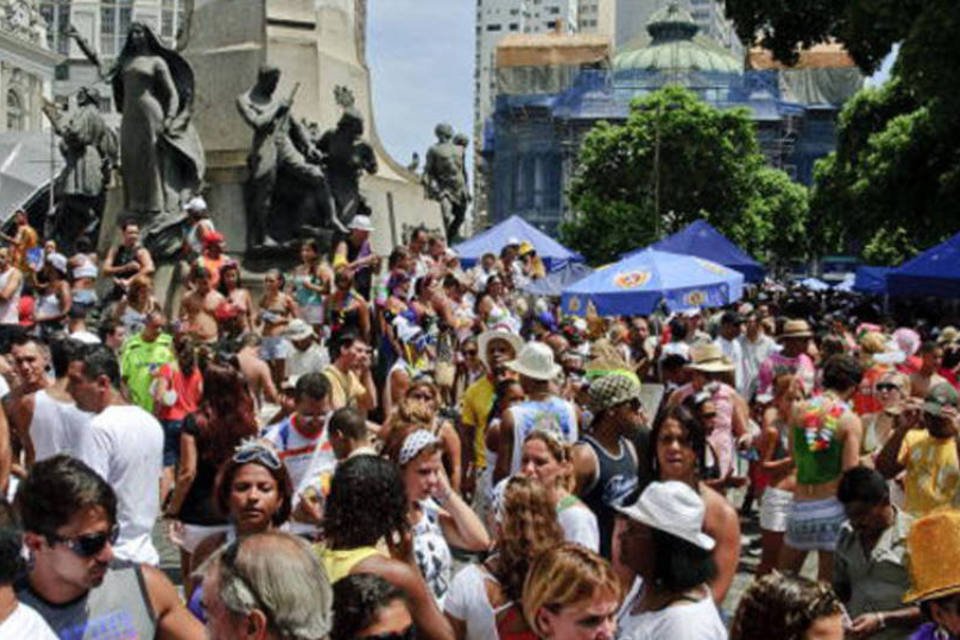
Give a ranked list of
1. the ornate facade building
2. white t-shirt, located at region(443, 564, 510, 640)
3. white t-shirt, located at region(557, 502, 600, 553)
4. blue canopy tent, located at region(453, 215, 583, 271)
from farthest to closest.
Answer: the ornate facade building, blue canopy tent, located at region(453, 215, 583, 271), white t-shirt, located at region(557, 502, 600, 553), white t-shirt, located at region(443, 564, 510, 640)

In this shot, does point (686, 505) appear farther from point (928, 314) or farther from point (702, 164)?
point (702, 164)

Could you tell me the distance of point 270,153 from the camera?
17.7m

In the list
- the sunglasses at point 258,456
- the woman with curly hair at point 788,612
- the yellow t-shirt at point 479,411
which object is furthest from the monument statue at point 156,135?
the woman with curly hair at point 788,612

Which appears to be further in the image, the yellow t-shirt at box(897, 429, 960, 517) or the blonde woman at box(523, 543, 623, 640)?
the yellow t-shirt at box(897, 429, 960, 517)

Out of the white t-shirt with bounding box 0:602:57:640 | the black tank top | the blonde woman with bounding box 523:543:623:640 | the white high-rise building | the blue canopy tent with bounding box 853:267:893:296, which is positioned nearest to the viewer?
the white t-shirt with bounding box 0:602:57:640

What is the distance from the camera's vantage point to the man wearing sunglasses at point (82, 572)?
3980mm

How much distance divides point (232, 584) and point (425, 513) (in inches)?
82.5

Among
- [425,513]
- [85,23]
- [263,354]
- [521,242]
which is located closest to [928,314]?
[521,242]

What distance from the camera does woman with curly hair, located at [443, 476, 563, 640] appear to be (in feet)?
15.2

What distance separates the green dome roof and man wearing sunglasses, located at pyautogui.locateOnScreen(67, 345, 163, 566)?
3848 inches

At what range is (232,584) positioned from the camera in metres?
3.43

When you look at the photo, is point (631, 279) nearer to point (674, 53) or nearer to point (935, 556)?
point (935, 556)

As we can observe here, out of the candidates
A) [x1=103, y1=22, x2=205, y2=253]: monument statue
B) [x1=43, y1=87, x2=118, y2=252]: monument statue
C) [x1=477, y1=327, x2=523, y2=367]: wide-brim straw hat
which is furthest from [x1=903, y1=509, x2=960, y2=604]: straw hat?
[x1=43, y1=87, x2=118, y2=252]: monument statue

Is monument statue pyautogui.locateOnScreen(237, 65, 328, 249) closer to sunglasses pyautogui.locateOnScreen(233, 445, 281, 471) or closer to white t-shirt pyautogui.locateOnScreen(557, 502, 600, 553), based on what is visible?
white t-shirt pyautogui.locateOnScreen(557, 502, 600, 553)
